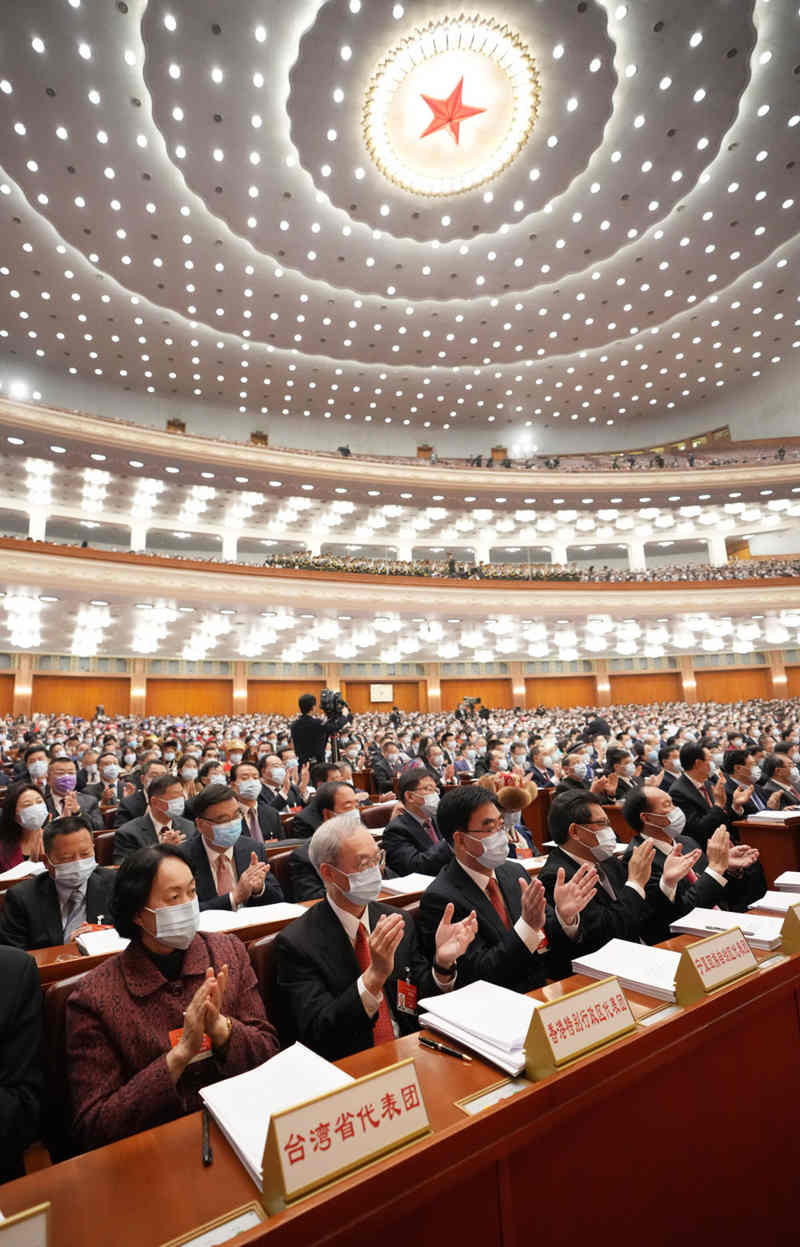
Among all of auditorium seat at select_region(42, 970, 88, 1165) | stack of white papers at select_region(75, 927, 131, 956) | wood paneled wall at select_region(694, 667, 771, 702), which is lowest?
auditorium seat at select_region(42, 970, 88, 1165)

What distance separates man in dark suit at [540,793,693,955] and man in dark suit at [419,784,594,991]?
12 centimetres

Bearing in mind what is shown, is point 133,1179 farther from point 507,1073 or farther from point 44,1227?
point 507,1073

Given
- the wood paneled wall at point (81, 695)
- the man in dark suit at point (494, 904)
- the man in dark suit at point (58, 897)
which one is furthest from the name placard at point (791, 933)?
the wood paneled wall at point (81, 695)

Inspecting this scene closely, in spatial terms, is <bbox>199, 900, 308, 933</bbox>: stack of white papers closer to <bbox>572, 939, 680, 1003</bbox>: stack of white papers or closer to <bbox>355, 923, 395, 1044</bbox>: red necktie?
<bbox>355, 923, 395, 1044</bbox>: red necktie

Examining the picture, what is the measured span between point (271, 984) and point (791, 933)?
148 centimetres

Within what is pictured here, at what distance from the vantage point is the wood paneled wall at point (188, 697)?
20.5 metres

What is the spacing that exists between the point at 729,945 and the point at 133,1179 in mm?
1353

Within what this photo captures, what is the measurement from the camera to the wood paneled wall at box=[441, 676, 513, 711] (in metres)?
23.8

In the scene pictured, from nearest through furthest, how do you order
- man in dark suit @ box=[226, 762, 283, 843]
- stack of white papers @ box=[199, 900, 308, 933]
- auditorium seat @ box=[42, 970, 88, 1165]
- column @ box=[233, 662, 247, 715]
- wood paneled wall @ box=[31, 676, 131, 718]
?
auditorium seat @ box=[42, 970, 88, 1165]
stack of white papers @ box=[199, 900, 308, 933]
man in dark suit @ box=[226, 762, 283, 843]
wood paneled wall @ box=[31, 676, 131, 718]
column @ box=[233, 662, 247, 715]

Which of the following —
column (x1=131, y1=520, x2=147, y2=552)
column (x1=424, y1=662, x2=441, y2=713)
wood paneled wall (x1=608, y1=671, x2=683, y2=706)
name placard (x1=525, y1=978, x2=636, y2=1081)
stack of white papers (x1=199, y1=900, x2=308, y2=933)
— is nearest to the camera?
name placard (x1=525, y1=978, x2=636, y2=1081)

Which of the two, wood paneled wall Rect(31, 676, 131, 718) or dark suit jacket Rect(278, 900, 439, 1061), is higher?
wood paneled wall Rect(31, 676, 131, 718)

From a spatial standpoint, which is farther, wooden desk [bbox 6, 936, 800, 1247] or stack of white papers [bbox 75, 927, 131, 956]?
stack of white papers [bbox 75, 927, 131, 956]

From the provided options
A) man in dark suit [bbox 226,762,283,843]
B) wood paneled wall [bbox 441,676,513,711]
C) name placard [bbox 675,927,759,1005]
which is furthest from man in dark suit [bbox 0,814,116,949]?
wood paneled wall [bbox 441,676,513,711]

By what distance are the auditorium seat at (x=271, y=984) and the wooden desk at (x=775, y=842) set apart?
2997 mm
